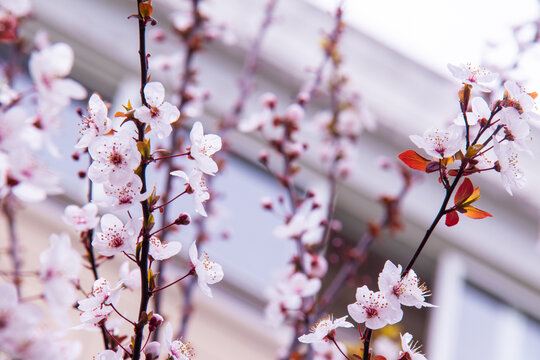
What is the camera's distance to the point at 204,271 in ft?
2.15

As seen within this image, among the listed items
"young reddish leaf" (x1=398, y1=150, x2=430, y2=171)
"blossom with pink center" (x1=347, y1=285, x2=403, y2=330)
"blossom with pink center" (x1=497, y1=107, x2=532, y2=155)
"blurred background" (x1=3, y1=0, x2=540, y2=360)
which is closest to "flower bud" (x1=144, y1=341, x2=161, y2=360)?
"blossom with pink center" (x1=347, y1=285, x2=403, y2=330)

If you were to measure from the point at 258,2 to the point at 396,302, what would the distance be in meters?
2.24

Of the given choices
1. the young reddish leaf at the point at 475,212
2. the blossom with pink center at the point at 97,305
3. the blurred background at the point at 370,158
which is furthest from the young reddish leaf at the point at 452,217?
the blurred background at the point at 370,158

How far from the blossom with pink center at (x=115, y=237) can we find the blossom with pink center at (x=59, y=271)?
7 cm

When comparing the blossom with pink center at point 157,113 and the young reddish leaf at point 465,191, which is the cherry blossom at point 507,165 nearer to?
the young reddish leaf at point 465,191

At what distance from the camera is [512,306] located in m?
2.57

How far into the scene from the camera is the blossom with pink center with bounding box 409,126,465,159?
2.03 ft

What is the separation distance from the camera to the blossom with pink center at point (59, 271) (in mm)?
508

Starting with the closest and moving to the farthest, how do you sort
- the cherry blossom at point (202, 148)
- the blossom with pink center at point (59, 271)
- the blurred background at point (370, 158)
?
the blossom with pink center at point (59, 271), the cherry blossom at point (202, 148), the blurred background at point (370, 158)

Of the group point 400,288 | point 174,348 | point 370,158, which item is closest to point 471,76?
point 400,288

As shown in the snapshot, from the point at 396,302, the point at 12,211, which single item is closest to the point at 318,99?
the point at 12,211

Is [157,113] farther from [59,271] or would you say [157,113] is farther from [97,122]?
[59,271]

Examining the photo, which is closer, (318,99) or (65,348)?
(65,348)

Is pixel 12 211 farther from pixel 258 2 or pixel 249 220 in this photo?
pixel 258 2
